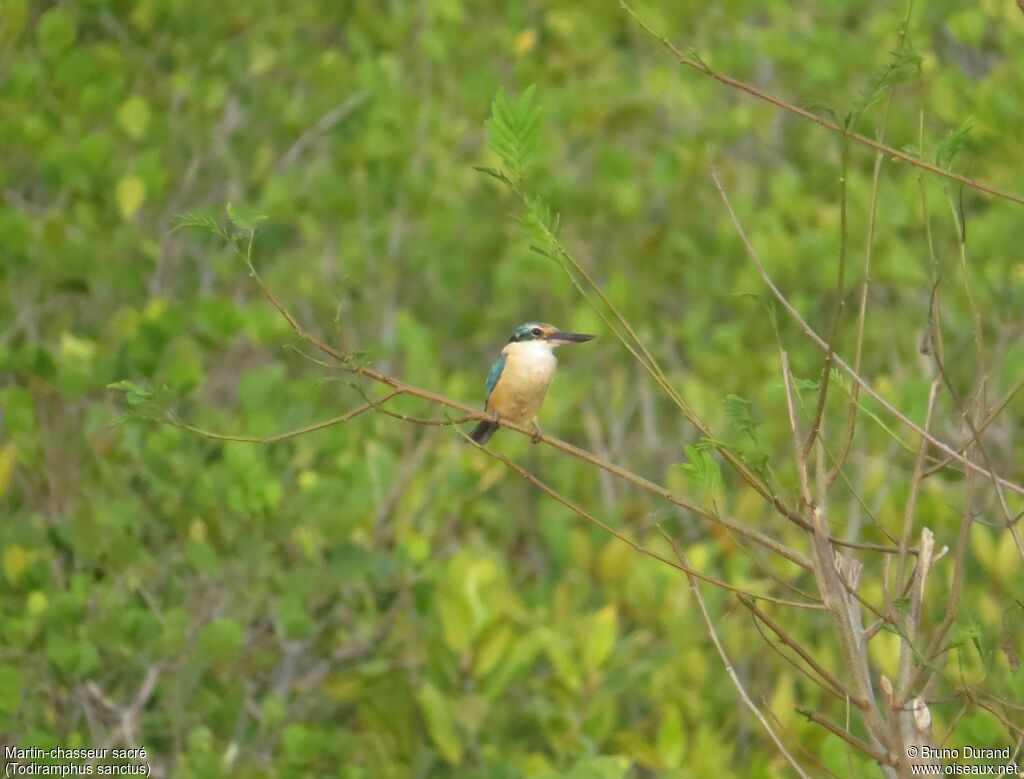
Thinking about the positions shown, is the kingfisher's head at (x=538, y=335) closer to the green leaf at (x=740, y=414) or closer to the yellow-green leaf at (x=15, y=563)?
the yellow-green leaf at (x=15, y=563)

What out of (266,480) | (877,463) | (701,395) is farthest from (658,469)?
(266,480)

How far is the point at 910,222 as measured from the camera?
8812 mm

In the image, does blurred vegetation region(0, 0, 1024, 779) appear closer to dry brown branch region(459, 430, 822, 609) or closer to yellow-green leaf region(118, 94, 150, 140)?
yellow-green leaf region(118, 94, 150, 140)

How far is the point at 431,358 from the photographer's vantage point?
8516 millimetres

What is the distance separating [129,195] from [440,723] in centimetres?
285

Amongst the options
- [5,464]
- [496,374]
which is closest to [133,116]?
[5,464]

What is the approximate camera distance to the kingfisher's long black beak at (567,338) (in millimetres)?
5355

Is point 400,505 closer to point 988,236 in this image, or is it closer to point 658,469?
point 658,469

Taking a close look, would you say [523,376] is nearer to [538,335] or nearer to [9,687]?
[538,335]

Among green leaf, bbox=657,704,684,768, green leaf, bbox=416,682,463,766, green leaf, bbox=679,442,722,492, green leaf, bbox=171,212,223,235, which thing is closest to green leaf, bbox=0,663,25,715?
green leaf, bbox=416,682,463,766

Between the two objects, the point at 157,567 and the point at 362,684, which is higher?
the point at 157,567

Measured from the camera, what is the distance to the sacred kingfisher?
595cm

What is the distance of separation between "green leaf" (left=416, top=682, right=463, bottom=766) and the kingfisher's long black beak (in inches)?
53.4

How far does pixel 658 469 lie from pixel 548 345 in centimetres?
349
